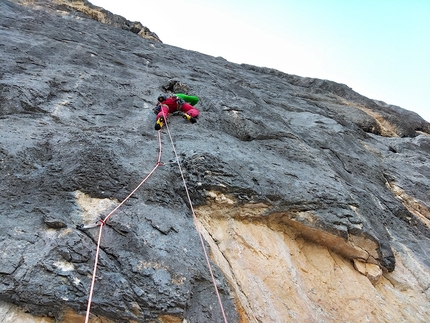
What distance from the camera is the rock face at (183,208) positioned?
2930 mm

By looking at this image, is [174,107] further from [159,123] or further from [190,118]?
A: [159,123]

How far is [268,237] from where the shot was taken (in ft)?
14.2

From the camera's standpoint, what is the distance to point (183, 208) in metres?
4.07

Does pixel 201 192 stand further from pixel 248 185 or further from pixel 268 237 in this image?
pixel 268 237

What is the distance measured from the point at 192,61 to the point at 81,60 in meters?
4.38

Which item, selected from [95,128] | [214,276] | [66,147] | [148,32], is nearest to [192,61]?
[148,32]

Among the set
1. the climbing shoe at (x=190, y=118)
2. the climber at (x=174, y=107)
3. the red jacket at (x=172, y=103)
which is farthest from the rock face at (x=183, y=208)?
the red jacket at (x=172, y=103)

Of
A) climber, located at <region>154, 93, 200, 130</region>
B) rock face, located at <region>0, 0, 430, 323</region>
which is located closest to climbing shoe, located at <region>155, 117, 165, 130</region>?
climber, located at <region>154, 93, 200, 130</region>

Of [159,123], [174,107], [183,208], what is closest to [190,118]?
[174,107]

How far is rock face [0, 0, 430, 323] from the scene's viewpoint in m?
2.93

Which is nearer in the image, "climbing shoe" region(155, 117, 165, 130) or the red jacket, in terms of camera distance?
"climbing shoe" region(155, 117, 165, 130)

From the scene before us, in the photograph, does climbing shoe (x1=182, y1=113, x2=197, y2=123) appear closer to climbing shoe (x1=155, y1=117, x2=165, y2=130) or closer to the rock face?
the rock face

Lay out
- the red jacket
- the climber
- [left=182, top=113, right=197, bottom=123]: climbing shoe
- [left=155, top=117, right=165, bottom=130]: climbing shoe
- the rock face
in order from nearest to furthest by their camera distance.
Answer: the rock face, [left=155, top=117, right=165, bottom=130]: climbing shoe, the climber, [left=182, top=113, right=197, bottom=123]: climbing shoe, the red jacket

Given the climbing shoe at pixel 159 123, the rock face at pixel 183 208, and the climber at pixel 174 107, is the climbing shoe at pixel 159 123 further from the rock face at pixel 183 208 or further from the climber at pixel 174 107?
the rock face at pixel 183 208
